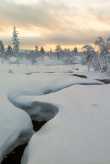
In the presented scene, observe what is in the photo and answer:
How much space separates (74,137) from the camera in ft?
33.0

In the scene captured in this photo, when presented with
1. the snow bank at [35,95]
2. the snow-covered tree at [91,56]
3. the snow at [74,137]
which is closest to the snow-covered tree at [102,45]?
the snow-covered tree at [91,56]

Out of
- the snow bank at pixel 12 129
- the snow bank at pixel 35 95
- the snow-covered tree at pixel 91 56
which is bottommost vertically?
the snow-covered tree at pixel 91 56

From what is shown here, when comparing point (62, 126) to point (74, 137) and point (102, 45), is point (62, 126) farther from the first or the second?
point (102, 45)

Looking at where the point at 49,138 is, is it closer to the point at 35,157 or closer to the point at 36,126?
the point at 35,157

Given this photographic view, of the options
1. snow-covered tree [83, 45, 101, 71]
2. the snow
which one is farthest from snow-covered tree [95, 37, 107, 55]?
the snow

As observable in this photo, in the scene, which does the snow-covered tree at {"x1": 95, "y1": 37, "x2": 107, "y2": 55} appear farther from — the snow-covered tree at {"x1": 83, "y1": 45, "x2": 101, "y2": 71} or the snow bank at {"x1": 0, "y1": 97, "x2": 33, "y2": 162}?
the snow bank at {"x1": 0, "y1": 97, "x2": 33, "y2": 162}

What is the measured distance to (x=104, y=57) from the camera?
4994cm

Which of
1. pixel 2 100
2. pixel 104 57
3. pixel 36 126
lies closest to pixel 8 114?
pixel 36 126

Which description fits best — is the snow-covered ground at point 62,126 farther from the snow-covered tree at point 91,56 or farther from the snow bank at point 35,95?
the snow-covered tree at point 91,56

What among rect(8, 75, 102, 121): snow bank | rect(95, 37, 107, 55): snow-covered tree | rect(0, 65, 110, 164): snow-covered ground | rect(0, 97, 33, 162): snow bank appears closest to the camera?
rect(0, 65, 110, 164): snow-covered ground

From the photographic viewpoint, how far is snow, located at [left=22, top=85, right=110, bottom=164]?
28.2 feet

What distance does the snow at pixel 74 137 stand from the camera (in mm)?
8602

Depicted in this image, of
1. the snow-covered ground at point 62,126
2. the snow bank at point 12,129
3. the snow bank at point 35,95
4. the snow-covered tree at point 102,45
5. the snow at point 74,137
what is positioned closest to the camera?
the snow at point 74,137

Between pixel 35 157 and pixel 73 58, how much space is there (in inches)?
3461
